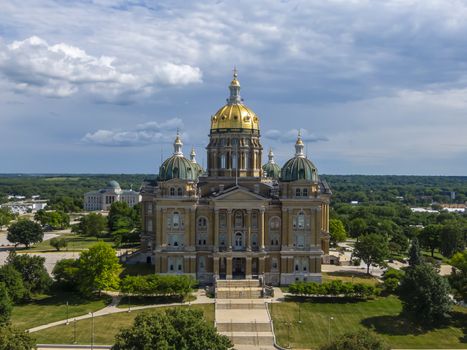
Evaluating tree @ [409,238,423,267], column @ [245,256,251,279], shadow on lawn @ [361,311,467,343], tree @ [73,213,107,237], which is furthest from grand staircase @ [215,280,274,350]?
tree @ [73,213,107,237]

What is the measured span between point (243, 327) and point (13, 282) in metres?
33.5

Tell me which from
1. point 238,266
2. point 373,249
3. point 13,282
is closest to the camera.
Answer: point 13,282

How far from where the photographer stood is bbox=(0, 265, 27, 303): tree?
7638 centimetres

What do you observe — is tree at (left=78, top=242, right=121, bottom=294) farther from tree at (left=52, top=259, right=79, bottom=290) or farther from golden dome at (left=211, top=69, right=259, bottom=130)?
golden dome at (left=211, top=69, right=259, bottom=130)

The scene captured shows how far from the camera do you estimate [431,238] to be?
416ft

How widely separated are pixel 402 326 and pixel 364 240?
29.9 meters

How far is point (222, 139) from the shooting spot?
100m

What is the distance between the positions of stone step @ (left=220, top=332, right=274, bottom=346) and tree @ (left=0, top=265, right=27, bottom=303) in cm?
3137

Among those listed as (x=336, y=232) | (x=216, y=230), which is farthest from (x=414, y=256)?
(x=336, y=232)

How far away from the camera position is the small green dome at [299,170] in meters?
92.4

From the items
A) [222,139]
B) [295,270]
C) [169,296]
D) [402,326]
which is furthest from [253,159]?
[402,326]

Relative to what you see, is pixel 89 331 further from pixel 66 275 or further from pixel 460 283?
pixel 460 283

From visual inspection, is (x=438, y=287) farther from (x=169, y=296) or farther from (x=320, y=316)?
(x=169, y=296)

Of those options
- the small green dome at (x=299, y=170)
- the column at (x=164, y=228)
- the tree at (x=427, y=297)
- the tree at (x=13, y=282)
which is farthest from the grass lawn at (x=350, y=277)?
the tree at (x=13, y=282)
